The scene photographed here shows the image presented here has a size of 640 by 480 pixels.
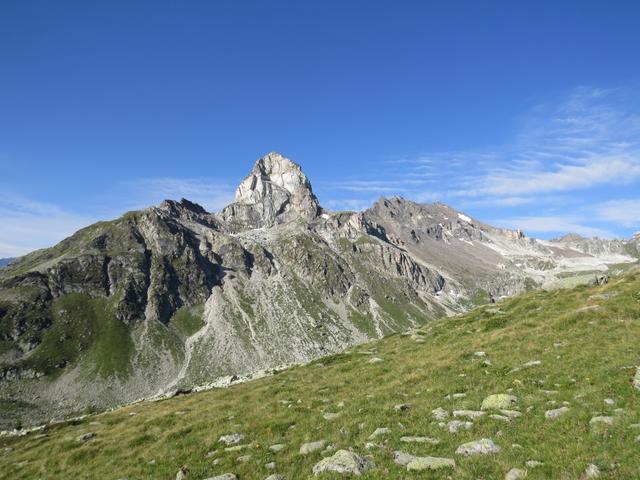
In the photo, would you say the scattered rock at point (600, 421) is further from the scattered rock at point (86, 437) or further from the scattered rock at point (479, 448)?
the scattered rock at point (86, 437)

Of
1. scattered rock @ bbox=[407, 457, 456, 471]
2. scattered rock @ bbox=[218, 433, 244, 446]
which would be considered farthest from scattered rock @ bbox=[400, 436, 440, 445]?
scattered rock @ bbox=[218, 433, 244, 446]

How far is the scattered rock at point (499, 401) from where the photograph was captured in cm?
2022

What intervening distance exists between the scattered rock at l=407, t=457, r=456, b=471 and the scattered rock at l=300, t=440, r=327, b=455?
5.38m

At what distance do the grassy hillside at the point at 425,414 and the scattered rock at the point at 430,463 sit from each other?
0.31 m

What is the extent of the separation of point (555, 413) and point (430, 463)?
21.6 feet

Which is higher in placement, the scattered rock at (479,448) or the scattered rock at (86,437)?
the scattered rock at (479,448)

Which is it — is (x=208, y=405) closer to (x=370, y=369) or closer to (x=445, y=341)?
(x=370, y=369)

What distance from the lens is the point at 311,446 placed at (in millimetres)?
20250

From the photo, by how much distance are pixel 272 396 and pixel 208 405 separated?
606 centimetres

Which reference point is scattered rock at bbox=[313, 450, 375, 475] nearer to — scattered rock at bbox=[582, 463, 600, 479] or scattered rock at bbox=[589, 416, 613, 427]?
Answer: scattered rock at bbox=[582, 463, 600, 479]

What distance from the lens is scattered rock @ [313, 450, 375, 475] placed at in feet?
54.1

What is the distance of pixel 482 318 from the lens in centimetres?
4656

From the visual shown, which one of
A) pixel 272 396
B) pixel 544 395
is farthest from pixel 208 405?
pixel 544 395

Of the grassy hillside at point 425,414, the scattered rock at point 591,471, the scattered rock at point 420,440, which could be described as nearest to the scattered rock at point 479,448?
the grassy hillside at point 425,414
